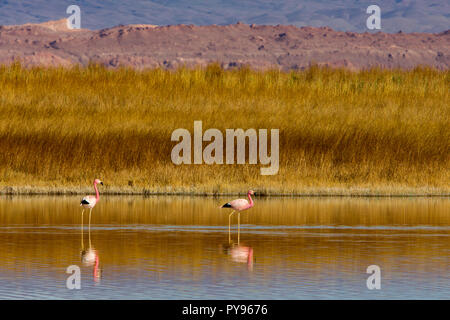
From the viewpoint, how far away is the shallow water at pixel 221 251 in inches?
398

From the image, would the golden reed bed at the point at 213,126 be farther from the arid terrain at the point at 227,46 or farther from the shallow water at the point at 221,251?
the arid terrain at the point at 227,46

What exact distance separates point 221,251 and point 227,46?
14794 cm

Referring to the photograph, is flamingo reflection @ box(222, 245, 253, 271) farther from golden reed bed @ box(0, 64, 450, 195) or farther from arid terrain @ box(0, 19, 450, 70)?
arid terrain @ box(0, 19, 450, 70)

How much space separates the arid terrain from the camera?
14762 cm

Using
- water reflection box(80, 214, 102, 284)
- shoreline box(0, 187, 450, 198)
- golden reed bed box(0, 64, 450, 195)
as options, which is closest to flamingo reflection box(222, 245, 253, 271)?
water reflection box(80, 214, 102, 284)

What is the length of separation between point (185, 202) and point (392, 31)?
163m

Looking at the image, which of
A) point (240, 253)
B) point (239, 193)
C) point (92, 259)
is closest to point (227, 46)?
point (239, 193)

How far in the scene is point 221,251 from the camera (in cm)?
1292

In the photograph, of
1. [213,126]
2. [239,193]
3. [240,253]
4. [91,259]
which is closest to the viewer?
[91,259]

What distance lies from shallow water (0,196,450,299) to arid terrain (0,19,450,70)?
4947 inches

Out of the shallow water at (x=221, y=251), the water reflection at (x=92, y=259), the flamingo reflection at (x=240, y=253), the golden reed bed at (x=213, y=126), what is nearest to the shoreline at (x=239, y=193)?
the golden reed bed at (x=213, y=126)

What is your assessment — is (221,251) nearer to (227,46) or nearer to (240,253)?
(240,253)
